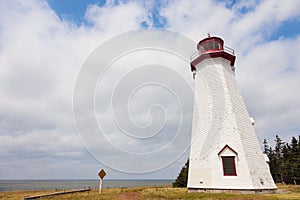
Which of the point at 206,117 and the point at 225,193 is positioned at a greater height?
the point at 206,117

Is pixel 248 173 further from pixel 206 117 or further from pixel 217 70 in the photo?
pixel 217 70

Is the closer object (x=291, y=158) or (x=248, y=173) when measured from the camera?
(x=248, y=173)

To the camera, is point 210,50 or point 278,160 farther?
point 278,160

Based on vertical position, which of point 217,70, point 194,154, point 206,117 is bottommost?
point 194,154

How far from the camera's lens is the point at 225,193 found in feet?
62.0

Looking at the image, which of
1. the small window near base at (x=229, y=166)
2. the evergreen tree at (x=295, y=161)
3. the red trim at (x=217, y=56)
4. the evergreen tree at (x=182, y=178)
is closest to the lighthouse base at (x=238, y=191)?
the small window near base at (x=229, y=166)

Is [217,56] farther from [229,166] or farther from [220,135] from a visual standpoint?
[229,166]

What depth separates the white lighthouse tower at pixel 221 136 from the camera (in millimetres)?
19594

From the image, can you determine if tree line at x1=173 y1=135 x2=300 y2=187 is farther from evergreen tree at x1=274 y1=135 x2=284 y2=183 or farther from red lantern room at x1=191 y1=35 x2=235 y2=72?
red lantern room at x1=191 y1=35 x2=235 y2=72

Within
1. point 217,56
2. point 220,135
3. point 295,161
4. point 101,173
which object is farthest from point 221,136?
point 295,161

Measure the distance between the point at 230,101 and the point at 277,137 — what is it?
3781cm

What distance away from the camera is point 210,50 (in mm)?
25078

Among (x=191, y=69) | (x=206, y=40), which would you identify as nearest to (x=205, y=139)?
(x=191, y=69)

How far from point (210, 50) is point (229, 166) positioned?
1209 cm
